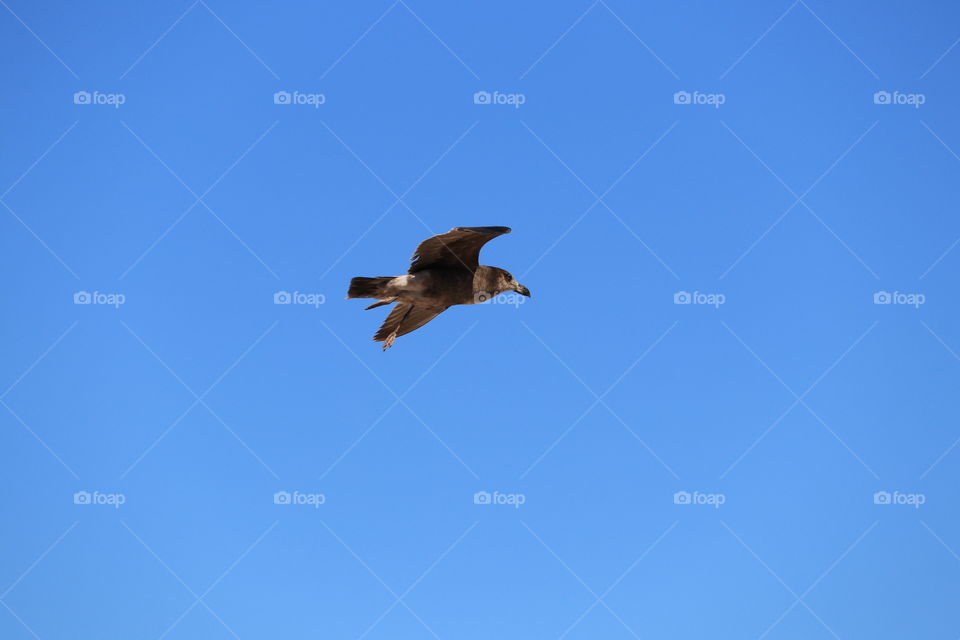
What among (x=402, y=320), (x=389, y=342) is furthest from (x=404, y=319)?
(x=389, y=342)

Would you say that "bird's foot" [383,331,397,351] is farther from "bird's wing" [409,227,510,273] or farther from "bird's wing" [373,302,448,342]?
"bird's wing" [409,227,510,273]

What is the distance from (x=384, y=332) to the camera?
599 inches

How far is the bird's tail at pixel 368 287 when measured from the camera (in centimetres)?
1348

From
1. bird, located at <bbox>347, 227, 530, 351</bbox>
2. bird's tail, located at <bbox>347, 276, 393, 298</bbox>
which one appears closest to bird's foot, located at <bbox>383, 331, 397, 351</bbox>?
bird, located at <bbox>347, 227, 530, 351</bbox>

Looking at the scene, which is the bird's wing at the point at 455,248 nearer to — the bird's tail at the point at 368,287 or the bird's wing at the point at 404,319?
the bird's tail at the point at 368,287

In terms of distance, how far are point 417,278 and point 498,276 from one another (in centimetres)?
144

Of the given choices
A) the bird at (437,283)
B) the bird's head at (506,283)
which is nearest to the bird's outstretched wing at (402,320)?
the bird at (437,283)

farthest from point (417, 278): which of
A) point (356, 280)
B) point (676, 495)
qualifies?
point (676, 495)

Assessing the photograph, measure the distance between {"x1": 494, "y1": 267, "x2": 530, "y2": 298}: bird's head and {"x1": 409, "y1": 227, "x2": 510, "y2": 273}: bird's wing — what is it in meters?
0.58

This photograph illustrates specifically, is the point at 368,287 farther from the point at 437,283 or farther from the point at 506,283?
the point at 506,283

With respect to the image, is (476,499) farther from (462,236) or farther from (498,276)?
(462,236)

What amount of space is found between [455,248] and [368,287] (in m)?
1.33

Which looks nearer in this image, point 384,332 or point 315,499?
point 384,332

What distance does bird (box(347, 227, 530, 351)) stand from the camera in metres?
13.4
